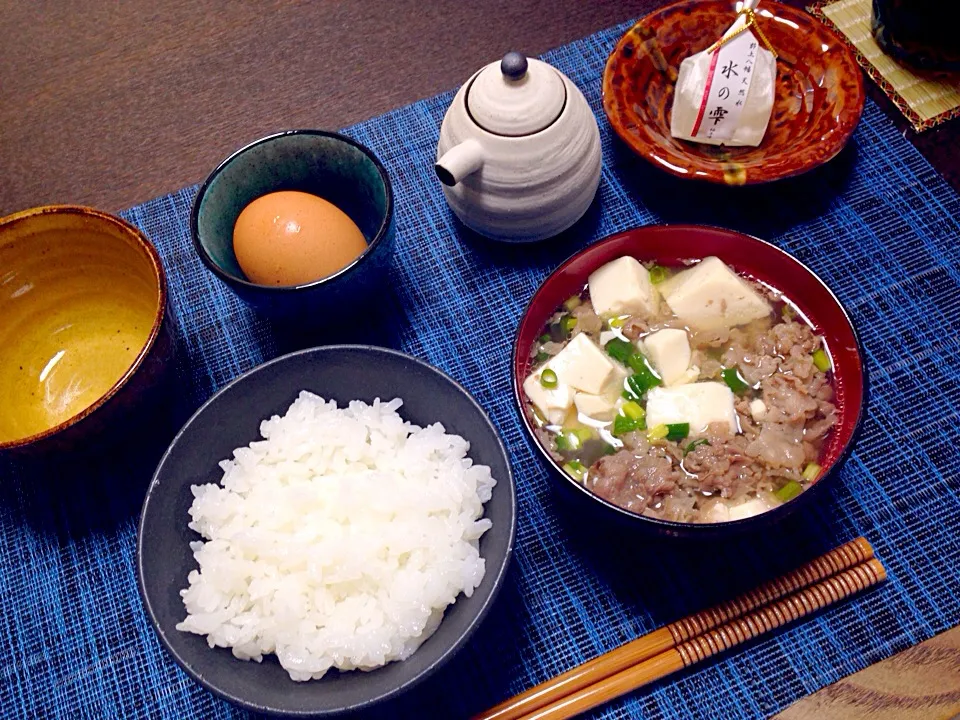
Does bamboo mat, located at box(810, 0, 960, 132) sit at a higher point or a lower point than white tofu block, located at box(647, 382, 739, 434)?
higher

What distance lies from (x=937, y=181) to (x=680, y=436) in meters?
1.17

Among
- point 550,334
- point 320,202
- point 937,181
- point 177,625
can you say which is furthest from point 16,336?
point 937,181

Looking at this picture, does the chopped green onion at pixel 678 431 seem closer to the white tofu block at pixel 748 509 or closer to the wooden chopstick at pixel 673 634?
the white tofu block at pixel 748 509

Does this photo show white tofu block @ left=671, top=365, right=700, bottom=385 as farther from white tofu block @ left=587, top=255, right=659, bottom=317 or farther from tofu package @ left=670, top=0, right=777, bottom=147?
tofu package @ left=670, top=0, right=777, bottom=147

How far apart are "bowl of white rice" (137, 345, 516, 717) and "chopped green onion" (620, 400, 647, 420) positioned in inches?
13.8

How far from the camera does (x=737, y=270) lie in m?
1.78

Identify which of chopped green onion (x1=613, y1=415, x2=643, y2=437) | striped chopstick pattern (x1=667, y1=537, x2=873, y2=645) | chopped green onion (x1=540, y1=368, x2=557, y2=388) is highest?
chopped green onion (x1=540, y1=368, x2=557, y2=388)

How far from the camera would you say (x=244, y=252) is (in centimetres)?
178

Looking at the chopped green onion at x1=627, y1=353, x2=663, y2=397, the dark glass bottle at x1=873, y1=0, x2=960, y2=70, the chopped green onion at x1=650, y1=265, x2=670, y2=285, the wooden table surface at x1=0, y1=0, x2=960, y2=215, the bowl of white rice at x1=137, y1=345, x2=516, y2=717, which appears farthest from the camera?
the wooden table surface at x1=0, y1=0, x2=960, y2=215

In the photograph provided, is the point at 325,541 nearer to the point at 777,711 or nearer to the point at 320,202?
the point at 320,202

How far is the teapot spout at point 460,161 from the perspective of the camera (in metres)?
1.77

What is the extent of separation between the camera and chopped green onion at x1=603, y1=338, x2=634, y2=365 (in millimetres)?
1728

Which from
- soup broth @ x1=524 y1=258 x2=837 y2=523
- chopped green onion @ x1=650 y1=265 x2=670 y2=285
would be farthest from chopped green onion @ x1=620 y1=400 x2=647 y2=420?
chopped green onion @ x1=650 y1=265 x2=670 y2=285

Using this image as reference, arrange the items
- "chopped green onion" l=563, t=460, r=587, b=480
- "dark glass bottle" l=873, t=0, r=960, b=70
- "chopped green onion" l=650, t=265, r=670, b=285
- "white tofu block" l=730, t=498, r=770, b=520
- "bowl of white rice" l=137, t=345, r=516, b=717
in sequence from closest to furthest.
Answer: "bowl of white rice" l=137, t=345, r=516, b=717
"white tofu block" l=730, t=498, r=770, b=520
"chopped green onion" l=563, t=460, r=587, b=480
"chopped green onion" l=650, t=265, r=670, b=285
"dark glass bottle" l=873, t=0, r=960, b=70
